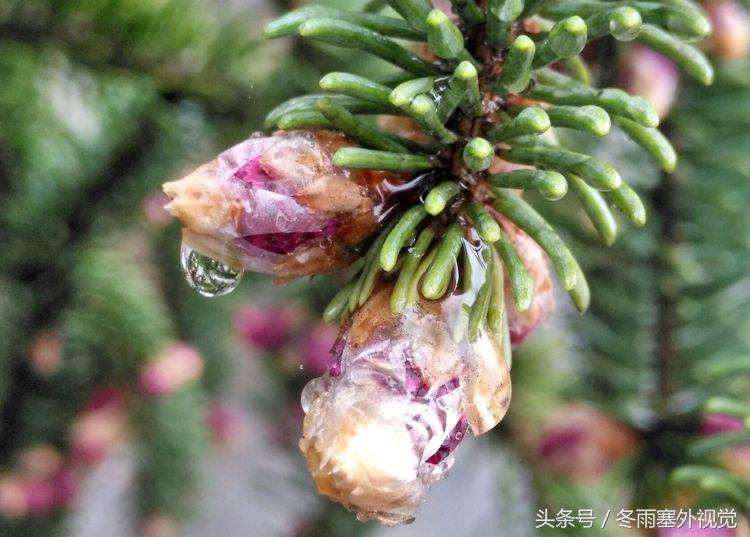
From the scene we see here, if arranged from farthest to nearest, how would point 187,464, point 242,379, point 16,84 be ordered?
point 242,379
point 187,464
point 16,84

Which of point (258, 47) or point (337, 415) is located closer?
point (337, 415)

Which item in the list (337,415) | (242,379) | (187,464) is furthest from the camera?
(242,379)

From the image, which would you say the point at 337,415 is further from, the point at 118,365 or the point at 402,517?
the point at 118,365

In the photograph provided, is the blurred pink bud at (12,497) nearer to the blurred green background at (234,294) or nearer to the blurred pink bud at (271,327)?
the blurred green background at (234,294)

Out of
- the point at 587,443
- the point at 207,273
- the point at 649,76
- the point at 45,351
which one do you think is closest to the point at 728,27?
the point at 649,76

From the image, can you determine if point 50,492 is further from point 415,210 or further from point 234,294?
point 415,210

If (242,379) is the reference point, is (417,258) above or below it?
above

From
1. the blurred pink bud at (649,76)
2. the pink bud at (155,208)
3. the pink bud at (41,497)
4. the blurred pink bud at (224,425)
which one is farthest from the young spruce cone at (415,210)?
the blurred pink bud at (224,425)

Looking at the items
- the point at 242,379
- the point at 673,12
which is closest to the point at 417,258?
the point at 673,12
